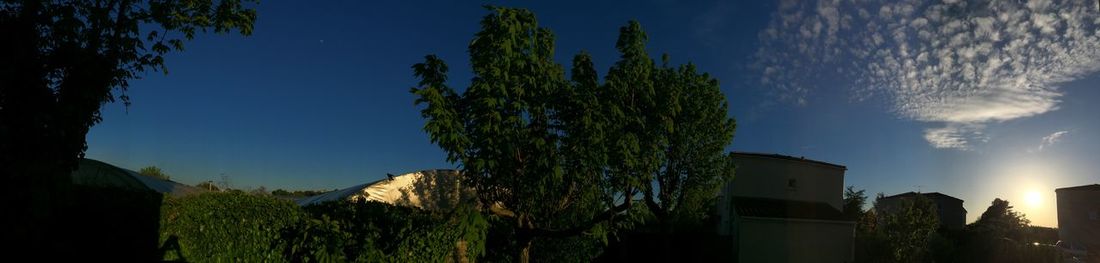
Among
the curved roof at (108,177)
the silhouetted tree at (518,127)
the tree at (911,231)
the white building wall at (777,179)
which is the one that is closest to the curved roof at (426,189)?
the curved roof at (108,177)

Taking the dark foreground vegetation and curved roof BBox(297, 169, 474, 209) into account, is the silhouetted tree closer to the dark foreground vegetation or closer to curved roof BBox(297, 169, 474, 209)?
curved roof BBox(297, 169, 474, 209)

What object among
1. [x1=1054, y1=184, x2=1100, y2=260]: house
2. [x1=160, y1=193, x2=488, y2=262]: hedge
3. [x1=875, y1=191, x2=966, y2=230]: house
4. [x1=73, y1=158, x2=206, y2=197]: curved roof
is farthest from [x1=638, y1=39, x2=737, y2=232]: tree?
[x1=875, y1=191, x2=966, y2=230]: house

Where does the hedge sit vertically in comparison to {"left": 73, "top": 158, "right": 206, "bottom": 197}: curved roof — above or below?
below

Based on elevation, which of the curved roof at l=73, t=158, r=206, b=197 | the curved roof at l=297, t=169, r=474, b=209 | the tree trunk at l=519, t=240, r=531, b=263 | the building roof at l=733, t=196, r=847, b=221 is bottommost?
the tree trunk at l=519, t=240, r=531, b=263

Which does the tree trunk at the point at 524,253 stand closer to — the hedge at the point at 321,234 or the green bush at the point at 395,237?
the hedge at the point at 321,234

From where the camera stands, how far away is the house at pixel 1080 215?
3916 cm

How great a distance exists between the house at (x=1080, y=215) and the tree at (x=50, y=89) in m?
55.1

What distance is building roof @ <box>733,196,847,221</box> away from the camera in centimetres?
2847

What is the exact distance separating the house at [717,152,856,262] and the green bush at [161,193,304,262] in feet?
69.2

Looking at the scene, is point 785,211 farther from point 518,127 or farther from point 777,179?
point 518,127

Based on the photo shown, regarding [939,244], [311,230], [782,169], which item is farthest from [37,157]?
[939,244]

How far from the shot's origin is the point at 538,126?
10.4 m

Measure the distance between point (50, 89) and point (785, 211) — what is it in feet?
99.1

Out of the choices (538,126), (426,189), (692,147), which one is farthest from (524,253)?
(426,189)
